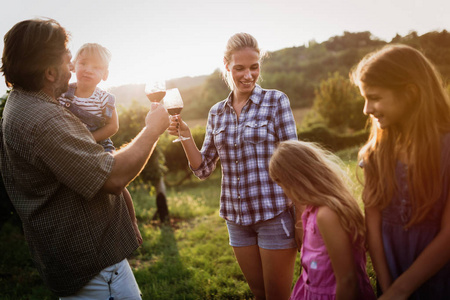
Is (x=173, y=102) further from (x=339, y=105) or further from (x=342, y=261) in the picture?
(x=339, y=105)

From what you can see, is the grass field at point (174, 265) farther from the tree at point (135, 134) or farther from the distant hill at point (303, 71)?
the distant hill at point (303, 71)

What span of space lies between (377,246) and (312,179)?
52cm

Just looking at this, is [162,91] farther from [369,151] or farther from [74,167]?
[369,151]

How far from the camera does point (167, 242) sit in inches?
277

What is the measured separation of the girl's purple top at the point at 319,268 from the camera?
1.96m

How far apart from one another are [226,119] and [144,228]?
19.8 feet

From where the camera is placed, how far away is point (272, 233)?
2.52 metres

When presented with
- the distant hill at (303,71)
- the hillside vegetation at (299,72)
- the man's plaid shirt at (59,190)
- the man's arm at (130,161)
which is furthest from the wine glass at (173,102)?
the distant hill at (303,71)

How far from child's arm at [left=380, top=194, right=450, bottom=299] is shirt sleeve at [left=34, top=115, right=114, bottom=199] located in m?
1.61

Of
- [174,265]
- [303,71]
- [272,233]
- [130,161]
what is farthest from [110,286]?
[303,71]

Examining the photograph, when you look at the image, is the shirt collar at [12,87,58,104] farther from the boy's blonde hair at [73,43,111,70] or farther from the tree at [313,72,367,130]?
the tree at [313,72,367,130]

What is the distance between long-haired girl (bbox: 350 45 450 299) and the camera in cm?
166

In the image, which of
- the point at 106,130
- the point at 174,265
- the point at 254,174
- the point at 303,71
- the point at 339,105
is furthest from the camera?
the point at 303,71

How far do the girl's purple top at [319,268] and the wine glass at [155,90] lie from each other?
1.42 metres
